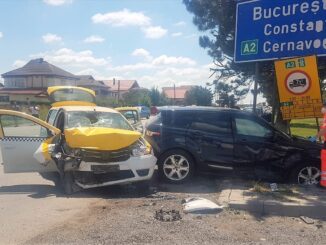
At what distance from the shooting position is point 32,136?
27.6 feet

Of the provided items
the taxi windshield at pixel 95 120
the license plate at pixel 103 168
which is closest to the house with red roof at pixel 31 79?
the taxi windshield at pixel 95 120

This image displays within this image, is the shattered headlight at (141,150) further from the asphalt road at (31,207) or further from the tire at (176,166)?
the asphalt road at (31,207)

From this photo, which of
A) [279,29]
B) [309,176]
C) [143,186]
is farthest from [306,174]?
[279,29]

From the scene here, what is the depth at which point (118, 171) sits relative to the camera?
7672 mm

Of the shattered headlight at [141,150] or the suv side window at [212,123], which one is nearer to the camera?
the shattered headlight at [141,150]

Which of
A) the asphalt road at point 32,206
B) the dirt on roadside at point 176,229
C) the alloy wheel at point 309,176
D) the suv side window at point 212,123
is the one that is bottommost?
the dirt on roadside at point 176,229

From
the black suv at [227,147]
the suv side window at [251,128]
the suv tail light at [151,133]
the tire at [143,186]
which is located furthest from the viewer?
the suv tail light at [151,133]

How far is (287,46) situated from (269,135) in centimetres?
216

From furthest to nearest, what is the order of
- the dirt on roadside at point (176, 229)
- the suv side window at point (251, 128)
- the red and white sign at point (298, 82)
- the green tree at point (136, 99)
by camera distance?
the green tree at point (136, 99)
the red and white sign at point (298, 82)
the suv side window at point (251, 128)
the dirt on roadside at point (176, 229)

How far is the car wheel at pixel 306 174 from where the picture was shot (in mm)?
8125

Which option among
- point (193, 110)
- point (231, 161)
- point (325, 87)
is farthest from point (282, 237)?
point (325, 87)

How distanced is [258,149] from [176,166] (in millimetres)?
1655

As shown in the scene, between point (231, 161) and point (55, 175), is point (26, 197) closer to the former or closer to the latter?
point (55, 175)

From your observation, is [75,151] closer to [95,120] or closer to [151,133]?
[95,120]
